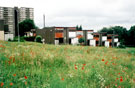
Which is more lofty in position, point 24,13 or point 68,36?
point 24,13

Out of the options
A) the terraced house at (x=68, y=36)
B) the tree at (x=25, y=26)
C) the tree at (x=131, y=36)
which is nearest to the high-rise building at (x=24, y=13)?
the tree at (x=25, y=26)

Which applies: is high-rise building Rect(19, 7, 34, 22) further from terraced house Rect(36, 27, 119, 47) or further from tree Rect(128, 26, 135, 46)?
tree Rect(128, 26, 135, 46)

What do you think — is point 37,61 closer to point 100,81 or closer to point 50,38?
point 100,81

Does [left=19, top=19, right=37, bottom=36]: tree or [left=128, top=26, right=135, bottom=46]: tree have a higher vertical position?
[left=19, top=19, right=37, bottom=36]: tree

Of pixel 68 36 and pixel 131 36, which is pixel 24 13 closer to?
pixel 68 36

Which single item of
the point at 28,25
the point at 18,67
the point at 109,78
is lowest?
the point at 109,78

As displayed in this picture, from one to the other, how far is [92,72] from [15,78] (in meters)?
2.69

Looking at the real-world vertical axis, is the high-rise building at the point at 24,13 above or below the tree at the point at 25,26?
above

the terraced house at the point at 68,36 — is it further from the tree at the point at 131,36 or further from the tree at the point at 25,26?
the tree at the point at 25,26

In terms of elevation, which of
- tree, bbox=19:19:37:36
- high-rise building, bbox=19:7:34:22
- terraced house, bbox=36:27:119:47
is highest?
high-rise building, bbox=19:7:34:22

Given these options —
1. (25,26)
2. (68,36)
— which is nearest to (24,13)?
(25,26)

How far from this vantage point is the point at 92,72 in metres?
5.06

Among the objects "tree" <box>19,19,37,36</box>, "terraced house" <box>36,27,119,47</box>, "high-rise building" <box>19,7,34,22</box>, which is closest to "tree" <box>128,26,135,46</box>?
"terraced house" <box>36,27,119,47</box>

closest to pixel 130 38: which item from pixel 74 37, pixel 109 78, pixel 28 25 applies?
pixel 74 37
